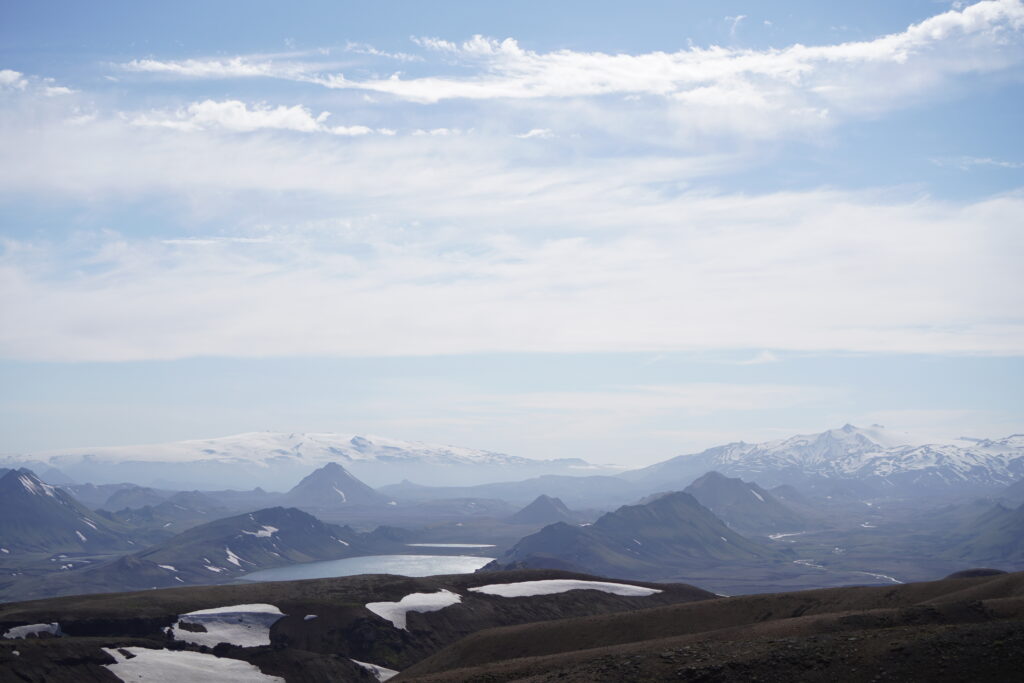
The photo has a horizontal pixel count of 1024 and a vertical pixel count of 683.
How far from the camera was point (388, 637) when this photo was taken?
114 metres

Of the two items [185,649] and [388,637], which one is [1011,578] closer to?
[388,637]

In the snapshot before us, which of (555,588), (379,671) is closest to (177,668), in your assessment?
(379,671)

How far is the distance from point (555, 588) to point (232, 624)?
4593 centimetres

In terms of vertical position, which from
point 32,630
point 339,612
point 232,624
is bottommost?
point 232,624

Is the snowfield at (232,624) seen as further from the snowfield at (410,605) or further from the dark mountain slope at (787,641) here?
the dark mountain slope at (787,641)

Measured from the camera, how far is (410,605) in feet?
410

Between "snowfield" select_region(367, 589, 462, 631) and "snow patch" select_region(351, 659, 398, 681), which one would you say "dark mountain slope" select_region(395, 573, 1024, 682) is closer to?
"snow patch" select_region(351, 659, 398, 681)

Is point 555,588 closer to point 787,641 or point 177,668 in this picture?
point 177,668

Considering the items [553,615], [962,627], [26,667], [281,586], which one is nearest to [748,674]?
[962,627]

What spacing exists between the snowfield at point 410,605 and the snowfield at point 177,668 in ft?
88.4

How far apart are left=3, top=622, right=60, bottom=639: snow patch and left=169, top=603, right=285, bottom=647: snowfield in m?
13.0

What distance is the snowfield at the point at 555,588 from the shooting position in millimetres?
130750

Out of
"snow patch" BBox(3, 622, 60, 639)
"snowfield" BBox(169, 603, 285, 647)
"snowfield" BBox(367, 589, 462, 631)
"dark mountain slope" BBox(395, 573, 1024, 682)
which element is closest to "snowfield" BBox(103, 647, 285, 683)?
"snowfield" BBox(169, 603, 285, 647)


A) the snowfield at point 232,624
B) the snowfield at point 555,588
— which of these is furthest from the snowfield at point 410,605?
the snowfield at point 232,624
